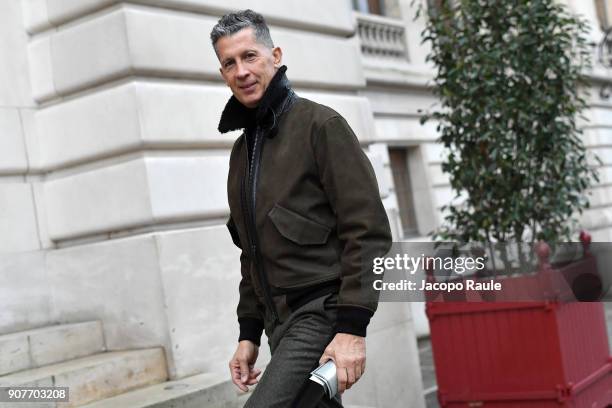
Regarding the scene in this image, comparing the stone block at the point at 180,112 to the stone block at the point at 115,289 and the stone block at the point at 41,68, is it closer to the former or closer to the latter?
the stone block at the point at 115,289

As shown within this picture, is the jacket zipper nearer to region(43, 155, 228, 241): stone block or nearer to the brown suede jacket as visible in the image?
the brown suede jacket

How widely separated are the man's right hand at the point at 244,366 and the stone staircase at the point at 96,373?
129 cm

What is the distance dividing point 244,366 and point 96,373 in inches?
70.8

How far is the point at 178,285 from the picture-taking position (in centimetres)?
512

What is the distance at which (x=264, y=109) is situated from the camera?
297cm

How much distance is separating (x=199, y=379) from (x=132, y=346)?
20.7 inches

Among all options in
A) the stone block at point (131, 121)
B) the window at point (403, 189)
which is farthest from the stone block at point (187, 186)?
the window at point (403, 189)

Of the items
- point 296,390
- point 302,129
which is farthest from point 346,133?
point 296,390

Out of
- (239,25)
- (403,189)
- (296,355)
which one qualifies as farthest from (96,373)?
(403,189)

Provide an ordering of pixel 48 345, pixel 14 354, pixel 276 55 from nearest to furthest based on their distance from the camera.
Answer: pixel 276 55
pixel 14 354
pixel 48 345

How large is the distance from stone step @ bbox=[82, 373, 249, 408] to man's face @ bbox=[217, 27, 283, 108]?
6.65 ft

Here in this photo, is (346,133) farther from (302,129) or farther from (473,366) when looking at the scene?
(473,366)

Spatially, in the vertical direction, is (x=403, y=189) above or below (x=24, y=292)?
above

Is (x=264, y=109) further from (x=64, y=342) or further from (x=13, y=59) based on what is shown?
(x=13, y=59)
